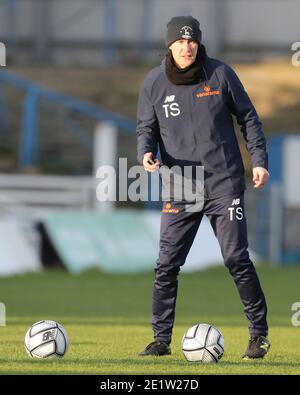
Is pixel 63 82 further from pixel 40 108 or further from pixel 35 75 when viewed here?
pixel 40 108

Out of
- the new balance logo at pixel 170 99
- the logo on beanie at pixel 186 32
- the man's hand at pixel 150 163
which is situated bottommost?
the man's hand at pixel 150 163

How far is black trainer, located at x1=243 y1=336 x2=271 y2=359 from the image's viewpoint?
9422 millimetres

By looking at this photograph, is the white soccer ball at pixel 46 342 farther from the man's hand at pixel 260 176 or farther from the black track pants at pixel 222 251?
the man's hand at pixel 260 176

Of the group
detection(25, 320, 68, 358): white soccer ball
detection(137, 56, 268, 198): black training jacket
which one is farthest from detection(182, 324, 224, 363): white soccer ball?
detection(137, 56, 268, 198): black training jacket

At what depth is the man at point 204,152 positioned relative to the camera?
9430 mm

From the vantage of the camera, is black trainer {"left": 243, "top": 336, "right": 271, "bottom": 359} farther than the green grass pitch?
Yes

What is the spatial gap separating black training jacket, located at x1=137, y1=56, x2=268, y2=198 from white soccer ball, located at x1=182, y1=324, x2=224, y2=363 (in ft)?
3.32

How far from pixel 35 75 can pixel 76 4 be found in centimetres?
351

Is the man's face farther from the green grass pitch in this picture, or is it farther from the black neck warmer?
the green grass pitch

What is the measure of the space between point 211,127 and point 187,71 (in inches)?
17.8

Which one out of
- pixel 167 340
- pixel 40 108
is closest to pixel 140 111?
pixel 167 340

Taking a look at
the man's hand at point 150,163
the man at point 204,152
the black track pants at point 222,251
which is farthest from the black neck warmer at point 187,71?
the black track pants at point 222,251

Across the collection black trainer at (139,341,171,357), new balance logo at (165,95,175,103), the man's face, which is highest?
the man's face

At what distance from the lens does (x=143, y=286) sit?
19609 millimetres
